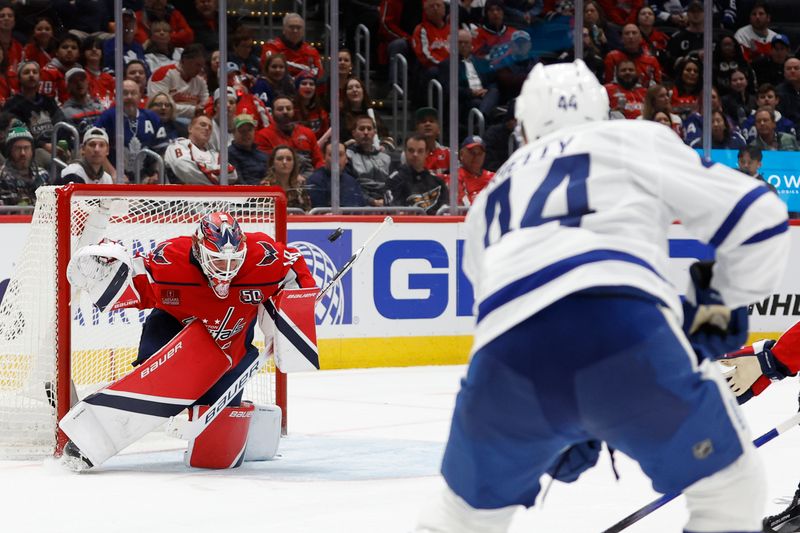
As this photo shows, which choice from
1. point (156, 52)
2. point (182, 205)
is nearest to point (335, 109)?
point (156, 52)

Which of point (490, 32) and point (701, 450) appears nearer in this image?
point (701, 450)

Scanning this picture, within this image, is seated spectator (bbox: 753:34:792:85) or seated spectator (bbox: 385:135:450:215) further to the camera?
seated spectator (bbox: 753:34:792:85)

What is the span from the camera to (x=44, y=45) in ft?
24.3

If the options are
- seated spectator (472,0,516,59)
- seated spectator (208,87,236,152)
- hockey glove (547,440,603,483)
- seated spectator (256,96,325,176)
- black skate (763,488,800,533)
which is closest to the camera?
hockey glove (547,440,603,483)

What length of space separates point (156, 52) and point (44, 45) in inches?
23.9

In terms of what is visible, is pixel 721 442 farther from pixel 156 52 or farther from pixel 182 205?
pixel 156 52

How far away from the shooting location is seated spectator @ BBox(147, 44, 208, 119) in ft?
24.7

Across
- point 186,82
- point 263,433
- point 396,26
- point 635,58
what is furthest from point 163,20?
point 263,433

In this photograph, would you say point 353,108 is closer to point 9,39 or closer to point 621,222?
point 9,39

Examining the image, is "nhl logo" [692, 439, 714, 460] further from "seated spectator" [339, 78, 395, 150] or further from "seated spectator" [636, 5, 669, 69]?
"seated spectator" [636, 5, 669, 69]

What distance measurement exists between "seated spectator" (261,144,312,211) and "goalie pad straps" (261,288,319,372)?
285cm

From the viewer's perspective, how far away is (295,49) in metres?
8.02

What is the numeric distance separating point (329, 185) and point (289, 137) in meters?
0.37

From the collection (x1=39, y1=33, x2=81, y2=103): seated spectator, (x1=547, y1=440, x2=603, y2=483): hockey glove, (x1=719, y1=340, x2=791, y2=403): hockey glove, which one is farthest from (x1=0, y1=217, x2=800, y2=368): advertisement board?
(x1=547, y1=440, x2=603, y2=483): hockey glove
